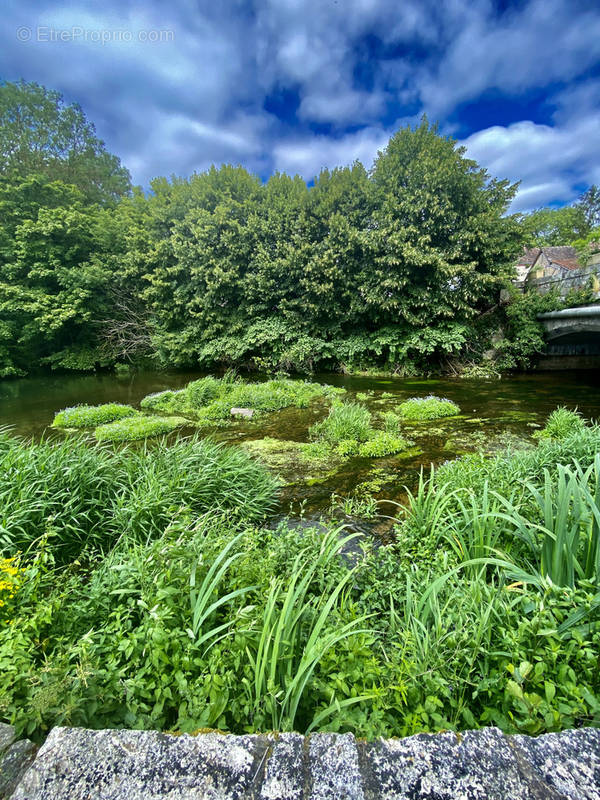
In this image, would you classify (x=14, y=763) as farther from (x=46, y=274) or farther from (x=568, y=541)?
(x=46, y=274)

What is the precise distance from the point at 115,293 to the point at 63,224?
3715mm

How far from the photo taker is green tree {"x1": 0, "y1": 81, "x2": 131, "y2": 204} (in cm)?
1953

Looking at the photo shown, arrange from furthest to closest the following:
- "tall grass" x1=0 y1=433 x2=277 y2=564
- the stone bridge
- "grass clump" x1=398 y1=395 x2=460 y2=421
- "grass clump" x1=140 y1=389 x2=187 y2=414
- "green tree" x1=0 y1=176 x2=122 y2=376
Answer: "green tree" x1=0 y1=176 x2=122 y2=376 < the stone bridge < "grass clump" x1=140 y1=389 x2=187 y2=414 < "grass clump" x1=398 y1=395 x2=460 y2=421 < "tall grass" x1=0 y1=433 x2=277 y2=564

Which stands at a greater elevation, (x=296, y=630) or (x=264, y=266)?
(x=264, y=266)

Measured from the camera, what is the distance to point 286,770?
34.8 inches

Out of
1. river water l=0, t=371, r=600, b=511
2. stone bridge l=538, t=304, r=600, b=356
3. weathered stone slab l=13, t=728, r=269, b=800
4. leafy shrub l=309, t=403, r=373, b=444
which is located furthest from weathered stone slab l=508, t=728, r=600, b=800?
stone bridge l=538, t=304, r=600, b=356

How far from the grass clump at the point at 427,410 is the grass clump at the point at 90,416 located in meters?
6.93

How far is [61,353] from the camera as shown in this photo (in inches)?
672

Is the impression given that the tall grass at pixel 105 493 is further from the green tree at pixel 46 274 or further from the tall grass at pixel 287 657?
the green tree at pixel 46 274

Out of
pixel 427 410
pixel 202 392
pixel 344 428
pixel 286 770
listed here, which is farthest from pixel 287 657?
pixel 202 392

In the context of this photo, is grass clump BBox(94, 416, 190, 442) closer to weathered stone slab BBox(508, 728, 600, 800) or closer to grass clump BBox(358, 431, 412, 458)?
grass clump BBox(358, 431, 412, 458)

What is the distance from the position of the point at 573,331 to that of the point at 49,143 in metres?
31.7

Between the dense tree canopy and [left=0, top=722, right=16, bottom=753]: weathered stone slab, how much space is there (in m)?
13.3

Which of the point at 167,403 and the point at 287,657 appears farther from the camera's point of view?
the point at 167,403
